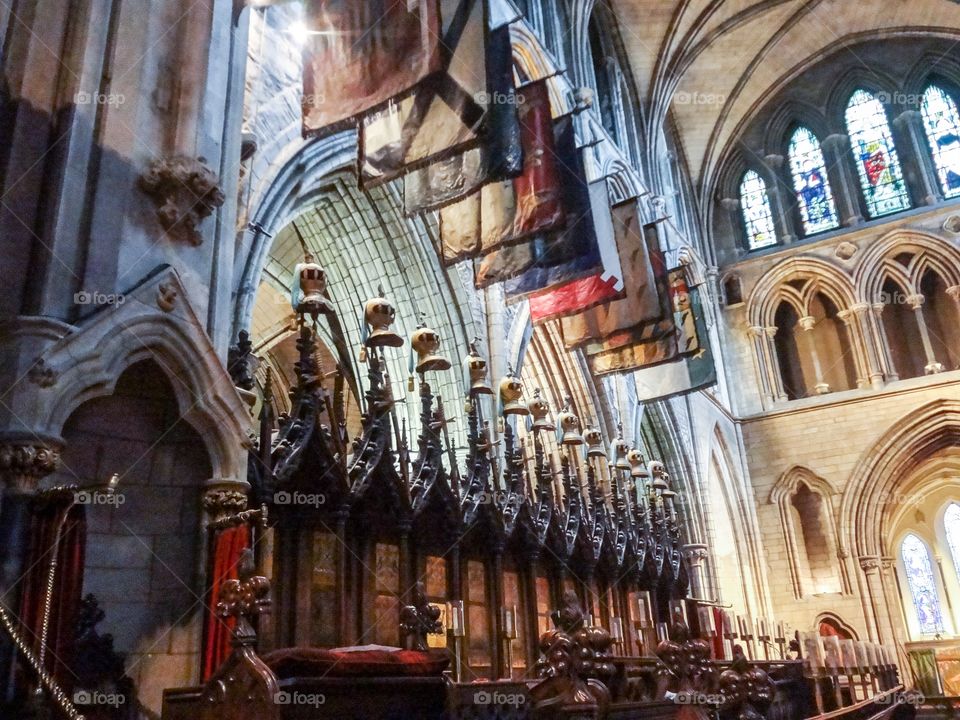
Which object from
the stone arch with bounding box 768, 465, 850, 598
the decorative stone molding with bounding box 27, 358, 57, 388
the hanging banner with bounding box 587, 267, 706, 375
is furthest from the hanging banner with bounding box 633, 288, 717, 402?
the decorative stone molding with bounding box 27, 358, 57, 388

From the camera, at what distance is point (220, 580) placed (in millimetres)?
4746

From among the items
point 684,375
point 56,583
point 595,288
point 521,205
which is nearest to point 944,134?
point 684,375

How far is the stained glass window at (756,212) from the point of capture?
23453mm

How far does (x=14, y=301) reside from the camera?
14.9 ft

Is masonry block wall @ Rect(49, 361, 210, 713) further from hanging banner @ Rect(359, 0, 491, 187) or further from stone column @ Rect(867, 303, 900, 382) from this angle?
stone column @ Rect(867, 303, 900, 382)

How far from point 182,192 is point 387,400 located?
99.7 inches

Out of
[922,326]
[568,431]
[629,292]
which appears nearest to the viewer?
[568,431]

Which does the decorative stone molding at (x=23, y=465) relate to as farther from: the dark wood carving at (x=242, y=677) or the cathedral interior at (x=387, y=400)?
the dark wood carving at (x=242, y=677)

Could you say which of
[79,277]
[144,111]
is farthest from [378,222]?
[79,277]

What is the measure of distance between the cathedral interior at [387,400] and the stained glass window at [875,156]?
1450mm

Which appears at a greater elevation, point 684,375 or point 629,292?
point 629,292

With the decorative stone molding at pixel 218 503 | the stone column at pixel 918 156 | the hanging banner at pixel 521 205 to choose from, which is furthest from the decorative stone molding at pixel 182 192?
the stone column at pixel 918 156

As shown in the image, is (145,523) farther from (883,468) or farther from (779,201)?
(779,201)

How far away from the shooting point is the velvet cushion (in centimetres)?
346
